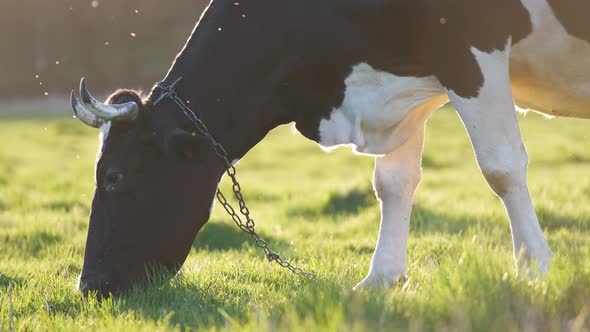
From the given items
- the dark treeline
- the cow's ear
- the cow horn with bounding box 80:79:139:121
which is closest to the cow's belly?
Answer: the cow's ear

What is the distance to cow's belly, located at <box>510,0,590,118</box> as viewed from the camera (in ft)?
15.6

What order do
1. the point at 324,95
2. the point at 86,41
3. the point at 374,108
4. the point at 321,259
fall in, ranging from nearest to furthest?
the point at 374,108 < the point at 324,95 < the point at 321,259 < the point at 86,41

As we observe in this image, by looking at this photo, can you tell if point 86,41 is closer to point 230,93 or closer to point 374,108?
point 230,93

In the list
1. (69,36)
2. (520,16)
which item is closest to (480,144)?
(520,16)

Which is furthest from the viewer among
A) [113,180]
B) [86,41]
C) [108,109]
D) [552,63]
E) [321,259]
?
[86,41]

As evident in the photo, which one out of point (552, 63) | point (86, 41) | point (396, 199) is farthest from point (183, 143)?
point (86, 41)

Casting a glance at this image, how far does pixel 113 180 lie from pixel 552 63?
8.22 ft

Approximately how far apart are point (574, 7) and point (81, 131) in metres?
18.7

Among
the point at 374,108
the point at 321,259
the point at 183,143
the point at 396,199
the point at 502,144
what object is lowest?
the point at 321,259

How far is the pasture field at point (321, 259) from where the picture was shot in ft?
11.2

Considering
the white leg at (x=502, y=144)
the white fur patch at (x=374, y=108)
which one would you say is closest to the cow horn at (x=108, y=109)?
the white fur patch at (x=374, y=108)

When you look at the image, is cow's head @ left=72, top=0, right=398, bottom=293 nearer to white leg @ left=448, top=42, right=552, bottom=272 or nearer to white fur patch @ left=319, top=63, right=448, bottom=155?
white fur patch @ left=319, top=63, right=448, bottom=155

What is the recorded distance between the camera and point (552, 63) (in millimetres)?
4852

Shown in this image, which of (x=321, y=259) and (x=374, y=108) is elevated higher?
(x=374, y=108)
